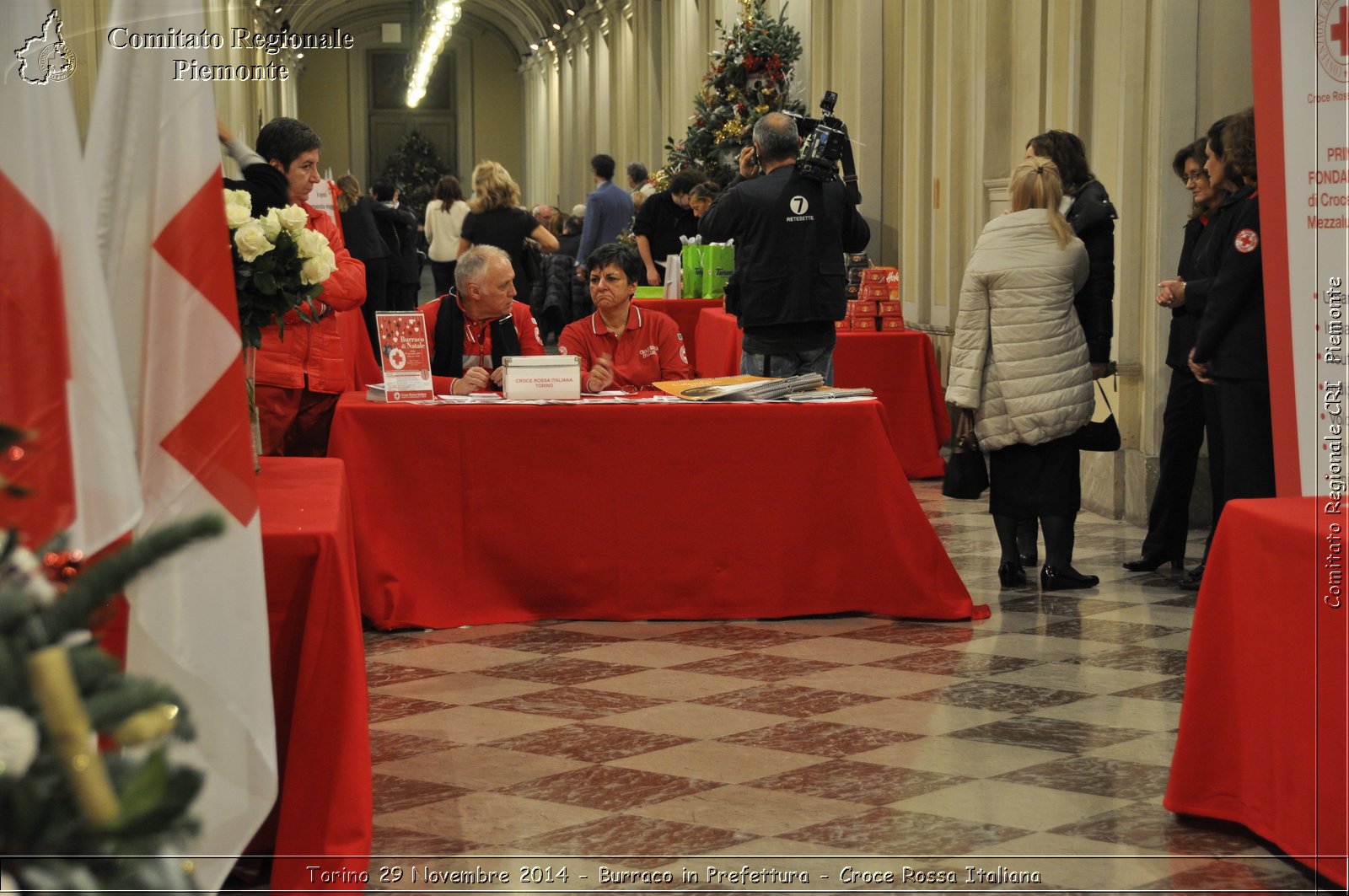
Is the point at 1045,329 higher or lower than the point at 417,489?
higher

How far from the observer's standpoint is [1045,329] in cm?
529

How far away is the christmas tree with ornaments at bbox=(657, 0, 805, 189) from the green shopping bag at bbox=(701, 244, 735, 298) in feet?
5.33

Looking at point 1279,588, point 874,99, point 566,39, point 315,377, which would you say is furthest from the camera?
point 566,39

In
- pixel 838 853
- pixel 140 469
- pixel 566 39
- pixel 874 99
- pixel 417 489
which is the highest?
pixel 566 39

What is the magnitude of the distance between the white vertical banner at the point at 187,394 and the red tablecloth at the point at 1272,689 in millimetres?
1862

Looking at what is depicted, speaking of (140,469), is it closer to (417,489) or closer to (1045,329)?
(417,489)

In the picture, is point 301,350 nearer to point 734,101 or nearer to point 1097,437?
point 1097,437

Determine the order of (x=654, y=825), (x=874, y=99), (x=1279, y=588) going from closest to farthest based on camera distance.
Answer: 1. (x=1279, y=588)
2. (x=654, y=825)
3. (x=874, y=99)

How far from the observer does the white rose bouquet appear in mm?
3133

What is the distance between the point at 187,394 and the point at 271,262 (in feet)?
2.91

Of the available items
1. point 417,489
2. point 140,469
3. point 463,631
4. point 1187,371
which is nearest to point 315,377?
point 417,489

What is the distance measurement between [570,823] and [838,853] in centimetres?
58

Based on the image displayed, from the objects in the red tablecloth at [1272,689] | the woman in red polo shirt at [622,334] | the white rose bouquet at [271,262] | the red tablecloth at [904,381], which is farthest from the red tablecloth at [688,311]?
the red tablecloth at [1272,689]

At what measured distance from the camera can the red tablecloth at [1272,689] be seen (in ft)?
8.90
